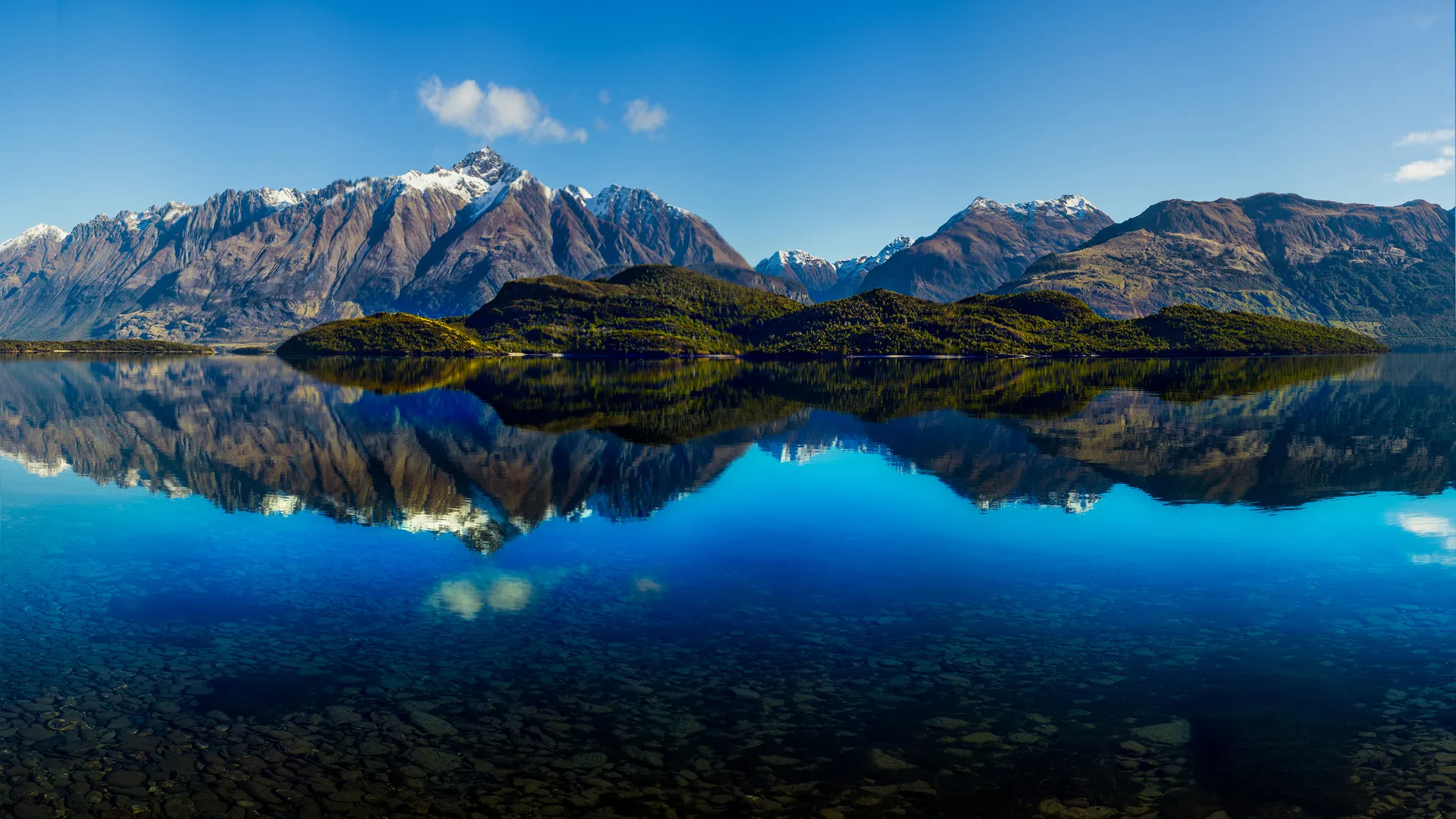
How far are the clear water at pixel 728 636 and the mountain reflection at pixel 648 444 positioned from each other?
764 mm

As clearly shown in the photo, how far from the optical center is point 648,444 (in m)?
74.7

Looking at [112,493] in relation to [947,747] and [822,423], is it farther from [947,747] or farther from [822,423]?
[822,423]

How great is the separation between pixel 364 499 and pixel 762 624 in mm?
32620

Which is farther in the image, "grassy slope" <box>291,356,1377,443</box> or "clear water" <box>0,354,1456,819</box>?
"grassy slope" <box>291,356,1377,443</box>

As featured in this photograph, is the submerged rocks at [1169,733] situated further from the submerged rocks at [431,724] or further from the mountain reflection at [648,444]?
the mountain reflection at [648,444]

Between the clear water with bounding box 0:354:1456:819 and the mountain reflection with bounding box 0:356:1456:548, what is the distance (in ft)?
2.51

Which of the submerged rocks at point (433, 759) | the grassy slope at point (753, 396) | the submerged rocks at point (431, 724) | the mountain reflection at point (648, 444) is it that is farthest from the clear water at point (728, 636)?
the grassy slope at point (753, 396)

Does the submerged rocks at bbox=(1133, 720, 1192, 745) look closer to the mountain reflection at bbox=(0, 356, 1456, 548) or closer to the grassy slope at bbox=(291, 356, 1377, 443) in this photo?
the mountain reflection at bbox=(0, 356, 1456, 548)

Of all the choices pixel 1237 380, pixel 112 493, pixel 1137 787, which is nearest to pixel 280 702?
pixel 1137 787

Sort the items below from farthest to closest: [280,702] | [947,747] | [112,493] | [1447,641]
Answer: [112,493], [1447,641], [280,702], [947,747]

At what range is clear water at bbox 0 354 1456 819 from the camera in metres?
18.2

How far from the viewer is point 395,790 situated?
58.3 ft

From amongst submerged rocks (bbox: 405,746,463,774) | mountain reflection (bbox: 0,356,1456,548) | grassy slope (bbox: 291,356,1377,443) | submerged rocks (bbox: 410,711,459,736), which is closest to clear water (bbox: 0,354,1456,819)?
submerged rocks (bbox: 410,711,459,736)

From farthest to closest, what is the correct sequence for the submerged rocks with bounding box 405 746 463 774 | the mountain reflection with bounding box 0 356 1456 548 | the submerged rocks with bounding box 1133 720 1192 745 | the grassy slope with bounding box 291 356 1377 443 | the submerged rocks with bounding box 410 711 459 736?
the grassy slope with bounding box 291 356 1377 443
the mountain reflection with bounding box 0 356 1456 548
the submerged rocks with bounding box 410 711 459 736
the submerged rocks with bounding box 1133 720 1192 745
the submerged rocks with bounding box 405 746 463 774
